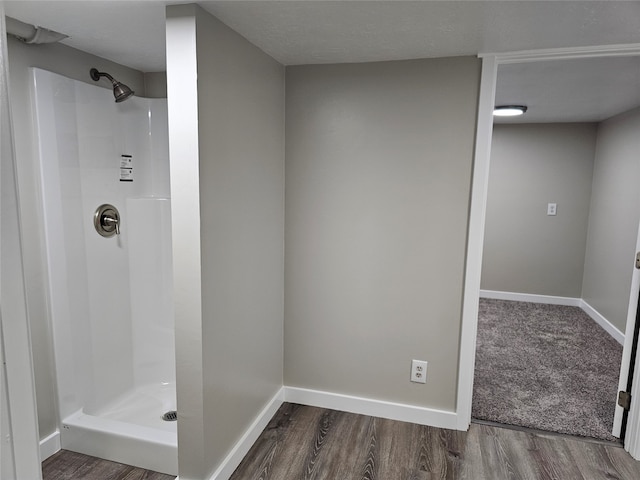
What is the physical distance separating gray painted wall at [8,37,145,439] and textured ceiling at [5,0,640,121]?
118 millimetres

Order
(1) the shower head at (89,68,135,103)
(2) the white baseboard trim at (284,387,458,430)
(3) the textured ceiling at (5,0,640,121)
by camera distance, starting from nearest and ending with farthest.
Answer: (3) the textured ceiling at (5,0,640,121) → (1) the shower head at (89,68,135,103) → (2) the white baseboard trim at (284,387,458,430)

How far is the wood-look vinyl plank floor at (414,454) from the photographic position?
1987 mm

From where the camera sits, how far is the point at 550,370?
3121 mm

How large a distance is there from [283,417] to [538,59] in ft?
7.57

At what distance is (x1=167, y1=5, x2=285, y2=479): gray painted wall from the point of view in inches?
62.6

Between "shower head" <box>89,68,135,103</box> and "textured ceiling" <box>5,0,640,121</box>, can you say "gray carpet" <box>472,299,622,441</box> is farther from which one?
"shower head" <box>89,68,135,103</box>

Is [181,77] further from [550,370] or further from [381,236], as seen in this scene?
[550,370]

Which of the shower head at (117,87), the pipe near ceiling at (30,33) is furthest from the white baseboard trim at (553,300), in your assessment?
the pipe near ceiling at (30,33)

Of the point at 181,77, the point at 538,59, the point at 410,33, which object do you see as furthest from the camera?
the point at 538,59

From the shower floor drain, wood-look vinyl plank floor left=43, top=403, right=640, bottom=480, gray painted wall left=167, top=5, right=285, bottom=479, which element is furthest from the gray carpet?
the shower floor drain

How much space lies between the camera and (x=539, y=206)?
459cm

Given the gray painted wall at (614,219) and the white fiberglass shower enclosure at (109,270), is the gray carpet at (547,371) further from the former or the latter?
the white fiberglass shower enclosure at (109,270)

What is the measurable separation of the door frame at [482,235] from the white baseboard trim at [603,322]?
1639mm

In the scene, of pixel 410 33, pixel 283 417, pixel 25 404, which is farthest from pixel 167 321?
pixel 25 404
